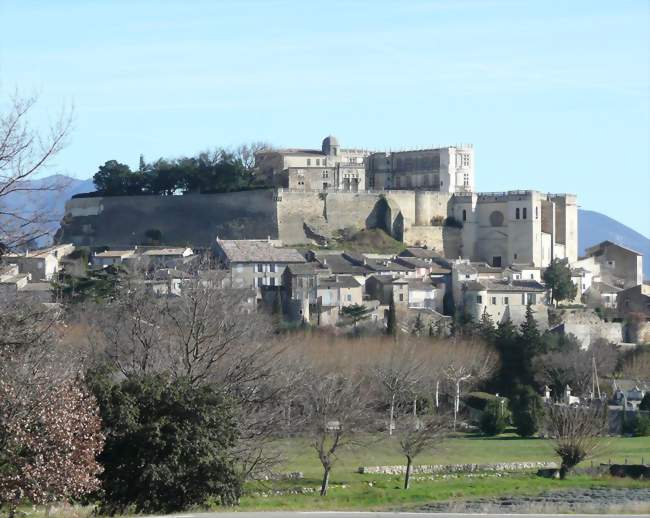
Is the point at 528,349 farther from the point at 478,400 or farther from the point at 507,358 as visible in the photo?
the point at 478,400

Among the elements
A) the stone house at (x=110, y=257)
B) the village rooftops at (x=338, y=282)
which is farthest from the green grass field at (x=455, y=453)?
the stone house at (x=110, y=257)

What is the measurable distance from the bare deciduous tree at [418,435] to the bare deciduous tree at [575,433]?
9.47ft

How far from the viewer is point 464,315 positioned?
58.3 m

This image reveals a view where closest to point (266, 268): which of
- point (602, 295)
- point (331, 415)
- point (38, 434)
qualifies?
point (602, 295)

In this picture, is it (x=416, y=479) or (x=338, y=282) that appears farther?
(x=338, y=282)

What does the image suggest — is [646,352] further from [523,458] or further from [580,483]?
[580,483]

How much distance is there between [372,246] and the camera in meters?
69.7

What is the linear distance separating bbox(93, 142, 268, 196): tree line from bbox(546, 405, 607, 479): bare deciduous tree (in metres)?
34.4

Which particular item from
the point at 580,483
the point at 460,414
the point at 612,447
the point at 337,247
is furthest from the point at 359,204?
the point at 580,483

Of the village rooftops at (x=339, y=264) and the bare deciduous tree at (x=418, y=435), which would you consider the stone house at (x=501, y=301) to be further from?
the bare deciduous tree at (x=418, y=435)

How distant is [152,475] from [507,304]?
136 feet

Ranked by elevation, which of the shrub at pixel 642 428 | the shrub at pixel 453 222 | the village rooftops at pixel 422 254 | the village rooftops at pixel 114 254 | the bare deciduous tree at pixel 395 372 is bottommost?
the shrub at pixel 642 428

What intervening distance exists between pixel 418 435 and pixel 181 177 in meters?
38.9

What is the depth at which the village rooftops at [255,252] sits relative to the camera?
2389 inches
